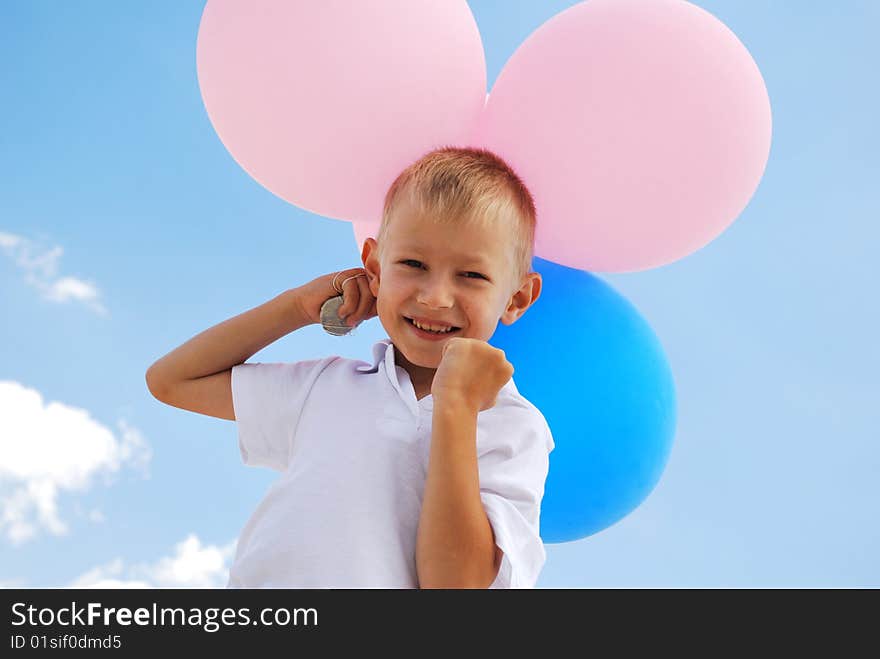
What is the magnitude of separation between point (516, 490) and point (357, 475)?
12.0 inches

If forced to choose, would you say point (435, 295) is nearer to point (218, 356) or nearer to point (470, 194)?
point (470, 194)

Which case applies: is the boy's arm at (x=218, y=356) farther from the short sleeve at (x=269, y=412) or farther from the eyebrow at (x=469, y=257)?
the eyebrow at (x=469, y=257)

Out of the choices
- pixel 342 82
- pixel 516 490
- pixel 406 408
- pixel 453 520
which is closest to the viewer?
pixel 453 520

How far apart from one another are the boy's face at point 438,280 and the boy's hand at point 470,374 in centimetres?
12

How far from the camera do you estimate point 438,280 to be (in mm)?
1671

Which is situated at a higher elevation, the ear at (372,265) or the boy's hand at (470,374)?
the ear at (372,265)

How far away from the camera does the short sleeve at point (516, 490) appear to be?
1.51m

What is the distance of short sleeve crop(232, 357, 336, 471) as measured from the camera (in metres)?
1.78

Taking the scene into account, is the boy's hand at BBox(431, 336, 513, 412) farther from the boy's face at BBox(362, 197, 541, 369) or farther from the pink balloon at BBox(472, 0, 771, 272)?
the pink balloon at BBox(472, 0, 771, 272)

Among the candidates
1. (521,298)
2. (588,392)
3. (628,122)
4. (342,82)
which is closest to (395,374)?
(521,298)

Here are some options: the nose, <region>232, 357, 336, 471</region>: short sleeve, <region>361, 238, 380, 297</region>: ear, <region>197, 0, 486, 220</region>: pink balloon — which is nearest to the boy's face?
the nose

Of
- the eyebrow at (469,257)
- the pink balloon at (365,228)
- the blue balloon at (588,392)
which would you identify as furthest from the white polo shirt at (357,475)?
the pink balloon at (365,228)

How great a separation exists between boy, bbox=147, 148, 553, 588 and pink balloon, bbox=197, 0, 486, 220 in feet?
0.71
